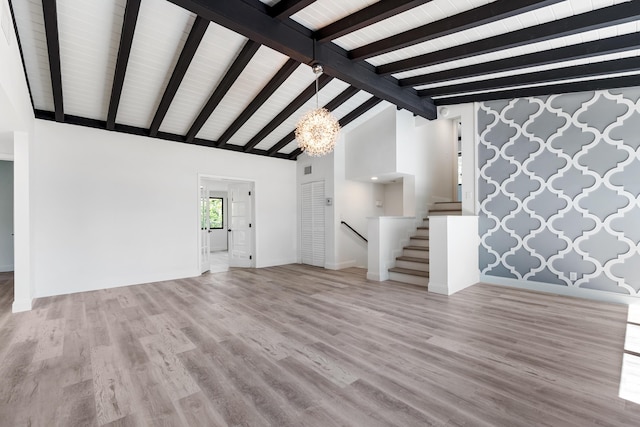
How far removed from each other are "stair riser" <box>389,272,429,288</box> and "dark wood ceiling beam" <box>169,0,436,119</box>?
124 inches

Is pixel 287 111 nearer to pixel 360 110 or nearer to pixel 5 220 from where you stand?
pixel 360 110

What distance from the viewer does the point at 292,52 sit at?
3.43m

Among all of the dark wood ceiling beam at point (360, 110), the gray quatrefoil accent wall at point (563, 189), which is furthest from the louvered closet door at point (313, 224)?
the gray quatrefoil accent wall at point (563, 189)

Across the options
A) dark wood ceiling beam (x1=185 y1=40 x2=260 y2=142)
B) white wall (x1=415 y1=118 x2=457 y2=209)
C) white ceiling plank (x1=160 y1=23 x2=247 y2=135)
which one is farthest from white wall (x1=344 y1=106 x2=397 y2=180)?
white ceiling plank (x1=160 y1=23 x2=247 y2=135)

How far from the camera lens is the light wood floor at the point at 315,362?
6.23 feet

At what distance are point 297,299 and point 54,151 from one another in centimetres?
474

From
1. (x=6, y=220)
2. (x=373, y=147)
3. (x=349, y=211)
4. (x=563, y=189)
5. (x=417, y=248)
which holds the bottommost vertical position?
(x=417, y=248)

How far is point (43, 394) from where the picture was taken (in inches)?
82.9

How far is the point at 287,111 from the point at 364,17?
106 inches

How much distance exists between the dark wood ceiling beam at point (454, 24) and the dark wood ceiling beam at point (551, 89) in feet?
8.03

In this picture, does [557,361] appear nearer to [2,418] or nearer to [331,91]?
[2,418]

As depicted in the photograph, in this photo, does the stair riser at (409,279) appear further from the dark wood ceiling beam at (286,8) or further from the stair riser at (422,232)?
the dark wood ceiling beam at (286,8)

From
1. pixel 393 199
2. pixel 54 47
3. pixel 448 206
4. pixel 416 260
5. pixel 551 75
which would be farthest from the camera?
pixel 393 199

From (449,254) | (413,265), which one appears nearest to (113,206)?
(413,265)
